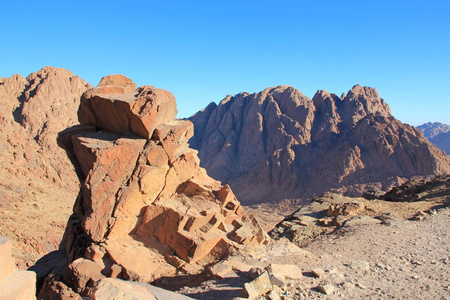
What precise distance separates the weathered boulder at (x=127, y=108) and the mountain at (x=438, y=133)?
5565 inches

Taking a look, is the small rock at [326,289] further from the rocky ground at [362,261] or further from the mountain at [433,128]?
the mountain at [433,128]

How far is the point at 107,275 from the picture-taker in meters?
9.76

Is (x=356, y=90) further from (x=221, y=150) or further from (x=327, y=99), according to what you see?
(x=221, y=150)

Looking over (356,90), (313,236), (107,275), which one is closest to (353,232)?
(313,236)

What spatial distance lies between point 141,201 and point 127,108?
10.8 ft

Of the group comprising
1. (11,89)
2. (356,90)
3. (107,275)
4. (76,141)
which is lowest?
(107,275)

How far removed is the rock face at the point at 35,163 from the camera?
23.5m

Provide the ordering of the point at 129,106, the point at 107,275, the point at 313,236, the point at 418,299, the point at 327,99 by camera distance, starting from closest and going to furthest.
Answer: the point at 418,299 → the point at 107,275 → the point at 129,106 → the point at 313,236 → the point at 327,99

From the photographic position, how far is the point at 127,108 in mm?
11383

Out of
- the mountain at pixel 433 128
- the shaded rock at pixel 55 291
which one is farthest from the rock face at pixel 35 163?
the mountain at pixel 433 128

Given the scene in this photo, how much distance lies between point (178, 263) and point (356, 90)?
63499mm

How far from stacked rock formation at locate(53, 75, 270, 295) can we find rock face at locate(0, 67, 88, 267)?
479 inches

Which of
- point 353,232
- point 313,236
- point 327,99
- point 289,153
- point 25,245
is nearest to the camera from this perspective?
point 353,232

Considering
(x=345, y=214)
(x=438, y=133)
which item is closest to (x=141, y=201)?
(x=345, y=214)
